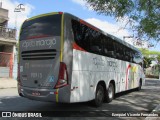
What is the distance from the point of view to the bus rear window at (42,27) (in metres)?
7.72

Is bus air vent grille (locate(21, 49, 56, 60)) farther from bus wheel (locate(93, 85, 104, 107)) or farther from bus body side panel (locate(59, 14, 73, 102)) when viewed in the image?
bus wheel (locate(93, 85, 104, 107))

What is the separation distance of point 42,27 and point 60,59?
1.36m

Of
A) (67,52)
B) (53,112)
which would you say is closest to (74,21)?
(67,52)

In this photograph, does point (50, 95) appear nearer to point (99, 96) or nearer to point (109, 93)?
point (99, 96)

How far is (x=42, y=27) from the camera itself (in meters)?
8.01

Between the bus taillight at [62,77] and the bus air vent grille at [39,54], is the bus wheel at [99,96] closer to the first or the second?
the bus taillight at [62,77]

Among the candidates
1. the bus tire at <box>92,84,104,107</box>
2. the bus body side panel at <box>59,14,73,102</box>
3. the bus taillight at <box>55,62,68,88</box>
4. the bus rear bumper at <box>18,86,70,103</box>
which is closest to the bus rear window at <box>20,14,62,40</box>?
the bus body side panel at <box>59,14,73,102</box>

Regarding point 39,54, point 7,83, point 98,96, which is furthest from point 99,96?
point 7,83

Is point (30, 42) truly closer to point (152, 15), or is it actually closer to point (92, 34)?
point (92, 34)

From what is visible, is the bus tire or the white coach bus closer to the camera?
the white coach bus

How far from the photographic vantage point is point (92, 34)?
9.22 m

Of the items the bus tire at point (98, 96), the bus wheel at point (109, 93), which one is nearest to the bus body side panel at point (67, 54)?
the bus tire at point (98, 96)

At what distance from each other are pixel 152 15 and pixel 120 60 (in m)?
4.79

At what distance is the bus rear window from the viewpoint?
772 centimetres
